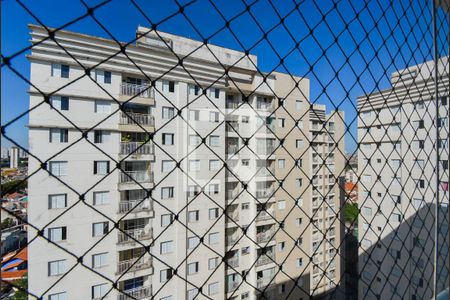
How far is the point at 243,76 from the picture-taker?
3.81 metres

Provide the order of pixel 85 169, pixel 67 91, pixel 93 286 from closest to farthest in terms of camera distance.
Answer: pixel 67 91
pixel 85 169
pixel 93 286

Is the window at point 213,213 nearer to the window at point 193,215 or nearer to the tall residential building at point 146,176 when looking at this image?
the tall residential building at point 146,176

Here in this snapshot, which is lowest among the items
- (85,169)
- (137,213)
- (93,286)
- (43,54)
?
(93,286)

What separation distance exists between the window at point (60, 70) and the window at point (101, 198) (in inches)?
59.7

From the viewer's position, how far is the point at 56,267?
3.02 metres

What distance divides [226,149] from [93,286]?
279 cm

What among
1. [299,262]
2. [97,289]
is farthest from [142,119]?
[299,262]

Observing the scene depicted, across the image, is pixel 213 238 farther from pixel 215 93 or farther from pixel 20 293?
pixel 20 293

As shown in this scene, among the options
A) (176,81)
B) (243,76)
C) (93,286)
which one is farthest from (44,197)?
(243,76)

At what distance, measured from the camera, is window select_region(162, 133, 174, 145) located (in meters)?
3.48

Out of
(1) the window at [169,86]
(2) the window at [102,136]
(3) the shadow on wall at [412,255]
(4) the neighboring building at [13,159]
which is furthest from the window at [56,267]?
(3) the shadow on wall at [412,255]

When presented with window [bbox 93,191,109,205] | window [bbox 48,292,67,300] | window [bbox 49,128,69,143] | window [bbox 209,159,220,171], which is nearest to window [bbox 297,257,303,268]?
window [bbox 209,159,220,171]

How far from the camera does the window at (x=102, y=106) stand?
286 centimetres

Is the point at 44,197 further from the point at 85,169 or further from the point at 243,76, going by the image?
the point at 243,76
